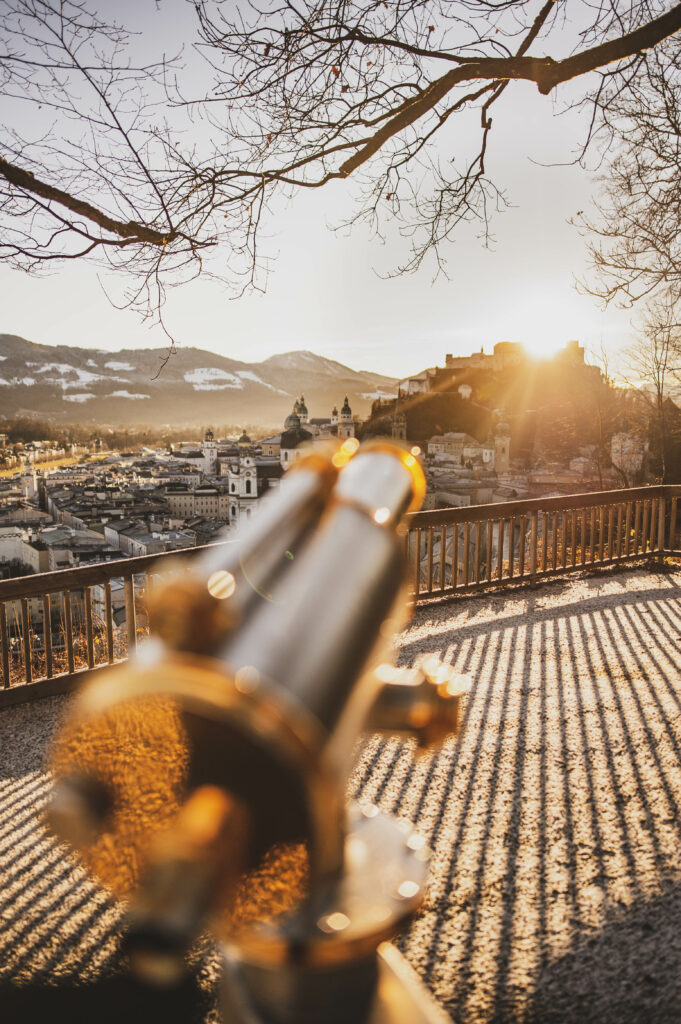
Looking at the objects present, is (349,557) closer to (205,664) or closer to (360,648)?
(360,648)

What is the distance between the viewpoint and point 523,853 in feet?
8.75

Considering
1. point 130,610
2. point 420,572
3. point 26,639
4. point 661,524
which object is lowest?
point 420,572

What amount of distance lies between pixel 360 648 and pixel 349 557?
0.14 metres

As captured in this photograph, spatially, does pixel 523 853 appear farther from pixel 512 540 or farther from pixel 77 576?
pixel 512 540

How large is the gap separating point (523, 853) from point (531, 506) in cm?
514

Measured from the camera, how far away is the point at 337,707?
776mm

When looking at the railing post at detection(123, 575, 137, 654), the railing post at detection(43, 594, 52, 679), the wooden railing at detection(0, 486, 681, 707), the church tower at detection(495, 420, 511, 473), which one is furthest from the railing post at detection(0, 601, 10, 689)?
the church tower at detection(495, 420, 511, 473)

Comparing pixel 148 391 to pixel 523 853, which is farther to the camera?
pixel 148 391

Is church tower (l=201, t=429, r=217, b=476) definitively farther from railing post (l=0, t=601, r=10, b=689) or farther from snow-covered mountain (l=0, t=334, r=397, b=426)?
railing post (l=0, t=601, r=10, b=689)

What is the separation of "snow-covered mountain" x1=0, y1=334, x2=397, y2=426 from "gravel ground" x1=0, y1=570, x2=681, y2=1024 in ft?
385

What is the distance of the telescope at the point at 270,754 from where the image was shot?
24.7 inches

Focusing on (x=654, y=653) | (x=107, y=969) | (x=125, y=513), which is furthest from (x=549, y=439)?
(x=107, y=969)

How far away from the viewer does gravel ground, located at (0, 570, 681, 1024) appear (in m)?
2.02

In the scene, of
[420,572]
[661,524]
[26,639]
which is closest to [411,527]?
[420,572]
